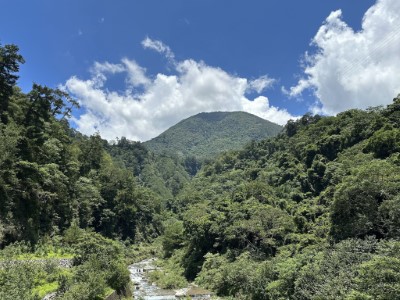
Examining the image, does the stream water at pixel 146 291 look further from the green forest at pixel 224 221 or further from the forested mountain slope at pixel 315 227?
the forested mountain slope at pixel 315 227

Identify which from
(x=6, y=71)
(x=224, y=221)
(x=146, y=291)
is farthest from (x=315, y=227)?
(x=6, y=71)

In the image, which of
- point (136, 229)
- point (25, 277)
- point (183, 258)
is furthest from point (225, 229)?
point (136, 229)

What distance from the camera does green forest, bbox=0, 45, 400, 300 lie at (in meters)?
22.2

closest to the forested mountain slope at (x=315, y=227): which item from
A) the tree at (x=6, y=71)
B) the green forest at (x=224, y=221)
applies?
the green forest at (x=224, y=221)

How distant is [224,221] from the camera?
48.1m

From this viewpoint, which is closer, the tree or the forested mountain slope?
the forested mountain slope

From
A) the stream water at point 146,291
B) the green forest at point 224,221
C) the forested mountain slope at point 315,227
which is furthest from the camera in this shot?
the stream water at point 146,291

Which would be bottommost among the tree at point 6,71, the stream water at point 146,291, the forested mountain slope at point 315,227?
the stream water at point 146,291

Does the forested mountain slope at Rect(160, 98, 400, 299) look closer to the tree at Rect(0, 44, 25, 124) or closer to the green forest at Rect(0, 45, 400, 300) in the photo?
the green forest at Rect(0, 45, 400, 300)

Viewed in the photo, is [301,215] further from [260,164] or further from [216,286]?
[260,164]

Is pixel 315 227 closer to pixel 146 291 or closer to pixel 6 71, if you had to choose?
pixel 146 291

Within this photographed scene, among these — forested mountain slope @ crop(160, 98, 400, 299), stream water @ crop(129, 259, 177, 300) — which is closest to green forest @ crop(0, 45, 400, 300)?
forested mountain slope @ crop(160, 98, 400, 299)

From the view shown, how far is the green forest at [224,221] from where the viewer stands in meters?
22.2

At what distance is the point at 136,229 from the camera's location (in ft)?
283
